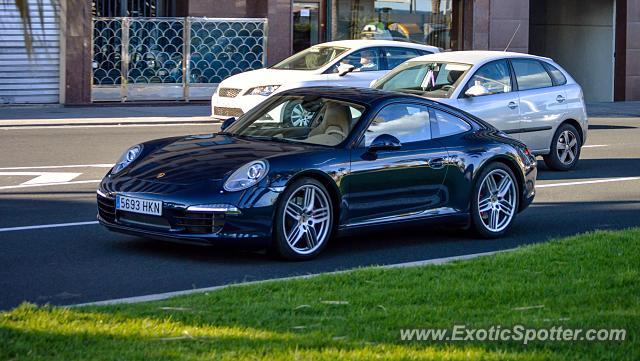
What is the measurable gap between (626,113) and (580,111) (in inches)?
466

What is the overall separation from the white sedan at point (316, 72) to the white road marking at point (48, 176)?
5.58 meters

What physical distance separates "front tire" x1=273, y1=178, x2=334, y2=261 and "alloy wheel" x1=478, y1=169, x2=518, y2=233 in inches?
71.7

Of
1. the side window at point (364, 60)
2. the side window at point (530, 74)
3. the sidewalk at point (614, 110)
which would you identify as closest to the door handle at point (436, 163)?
the side window at point (530, 74)

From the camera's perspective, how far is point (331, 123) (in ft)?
32.0

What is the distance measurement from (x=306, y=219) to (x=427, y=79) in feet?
20.1

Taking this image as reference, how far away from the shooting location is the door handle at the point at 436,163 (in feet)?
32.6

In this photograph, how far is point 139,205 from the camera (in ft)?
28.9

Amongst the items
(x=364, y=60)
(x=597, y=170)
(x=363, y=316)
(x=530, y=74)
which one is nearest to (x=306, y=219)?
(x=363, y=316)

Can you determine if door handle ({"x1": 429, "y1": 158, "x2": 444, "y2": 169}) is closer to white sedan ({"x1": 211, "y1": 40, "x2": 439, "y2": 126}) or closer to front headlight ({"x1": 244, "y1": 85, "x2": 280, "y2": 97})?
white sedan ({"x1": 211, "y1": 40, "x2": 439, "y2": 126})

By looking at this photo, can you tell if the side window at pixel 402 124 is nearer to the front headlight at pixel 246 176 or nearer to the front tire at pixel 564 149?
the front headlight at pixel 246 176

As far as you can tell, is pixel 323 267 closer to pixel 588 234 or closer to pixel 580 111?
pixel 588 234

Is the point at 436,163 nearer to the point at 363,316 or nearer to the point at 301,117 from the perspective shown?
the point at 301,117

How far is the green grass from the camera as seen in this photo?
5500mm

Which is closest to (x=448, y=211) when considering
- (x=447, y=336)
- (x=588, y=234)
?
(x=588, y=234)
